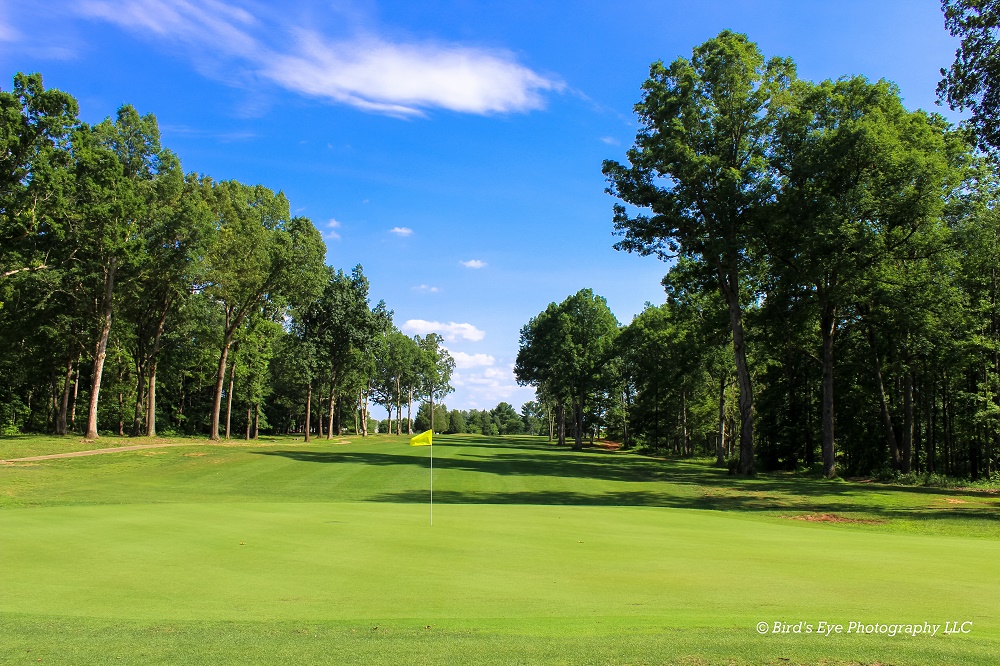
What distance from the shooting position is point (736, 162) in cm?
3531

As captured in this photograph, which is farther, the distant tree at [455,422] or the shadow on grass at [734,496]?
the distant tree at [455,422]

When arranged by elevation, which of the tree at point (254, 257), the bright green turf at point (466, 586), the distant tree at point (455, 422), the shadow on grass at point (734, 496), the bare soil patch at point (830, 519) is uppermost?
the tree at point (254, 257)

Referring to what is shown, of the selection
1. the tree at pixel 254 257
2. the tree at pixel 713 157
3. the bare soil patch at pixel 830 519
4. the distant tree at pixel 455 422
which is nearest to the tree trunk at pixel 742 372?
the tree at pixel 713 157

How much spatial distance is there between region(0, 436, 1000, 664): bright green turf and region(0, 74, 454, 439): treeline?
2633 centimetres

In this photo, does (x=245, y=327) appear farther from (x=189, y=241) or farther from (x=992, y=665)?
(x=992, y=665)

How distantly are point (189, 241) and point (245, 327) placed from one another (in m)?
15.8

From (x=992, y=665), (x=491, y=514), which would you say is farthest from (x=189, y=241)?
(x=992, y=665)

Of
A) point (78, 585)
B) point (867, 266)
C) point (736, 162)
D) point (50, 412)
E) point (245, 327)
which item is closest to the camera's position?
point (78, 585)

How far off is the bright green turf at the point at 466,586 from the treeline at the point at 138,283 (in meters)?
26.3

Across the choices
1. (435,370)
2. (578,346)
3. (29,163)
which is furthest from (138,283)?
(435,370)

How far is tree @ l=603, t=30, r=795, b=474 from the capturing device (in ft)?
111

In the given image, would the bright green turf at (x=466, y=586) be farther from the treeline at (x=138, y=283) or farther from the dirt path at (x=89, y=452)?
the treeline at (x=138, y=283)

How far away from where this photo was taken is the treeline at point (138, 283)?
3328 cm

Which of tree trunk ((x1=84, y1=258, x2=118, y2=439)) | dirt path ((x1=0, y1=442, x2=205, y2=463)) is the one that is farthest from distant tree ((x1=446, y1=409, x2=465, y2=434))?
dirt path ((x1=0, y1=442, x2=205, y2=463))
